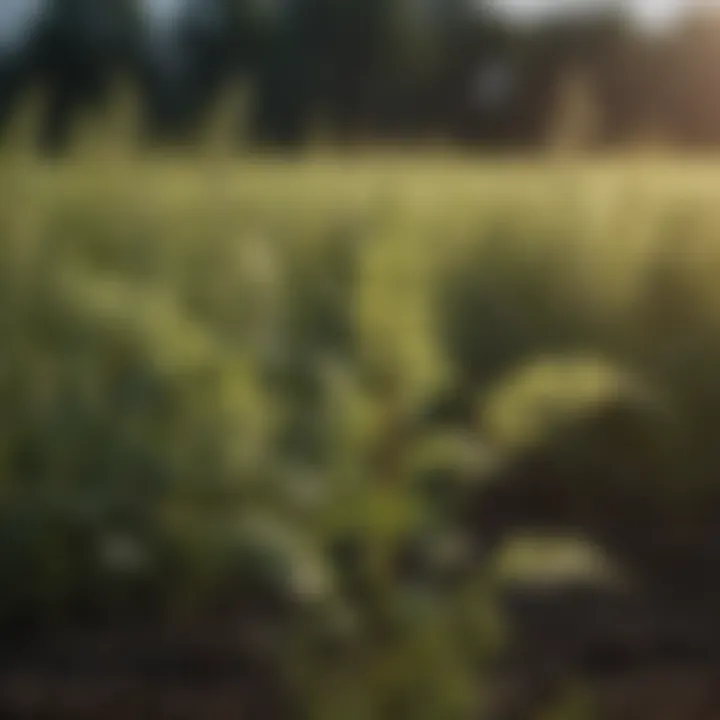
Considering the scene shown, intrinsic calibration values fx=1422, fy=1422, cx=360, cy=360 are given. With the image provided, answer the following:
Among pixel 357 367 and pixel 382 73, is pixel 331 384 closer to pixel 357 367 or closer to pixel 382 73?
pixel 357 367

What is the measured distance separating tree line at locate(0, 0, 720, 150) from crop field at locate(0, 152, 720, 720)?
0.20 feet

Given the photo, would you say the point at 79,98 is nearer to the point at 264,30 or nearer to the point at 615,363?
the point at 264,30

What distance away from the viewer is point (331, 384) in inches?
40.8

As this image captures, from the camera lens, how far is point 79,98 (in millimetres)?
1480

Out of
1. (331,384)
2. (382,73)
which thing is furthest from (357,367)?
(382,73)

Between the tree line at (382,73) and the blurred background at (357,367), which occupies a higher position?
the tree line at (382,73)

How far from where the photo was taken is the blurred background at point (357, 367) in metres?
1.05

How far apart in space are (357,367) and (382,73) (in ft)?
2.43

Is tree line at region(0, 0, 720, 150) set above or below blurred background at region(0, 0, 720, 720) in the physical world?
above

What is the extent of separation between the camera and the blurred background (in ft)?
3.45

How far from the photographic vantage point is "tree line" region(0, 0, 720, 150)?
1.48 meters

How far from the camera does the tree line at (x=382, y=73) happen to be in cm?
148

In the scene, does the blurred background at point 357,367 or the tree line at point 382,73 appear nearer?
the blurred background at point 357,367

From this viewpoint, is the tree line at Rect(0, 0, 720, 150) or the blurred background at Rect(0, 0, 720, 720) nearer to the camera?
the blurred background at Rect(0, 0, 720, 720)
